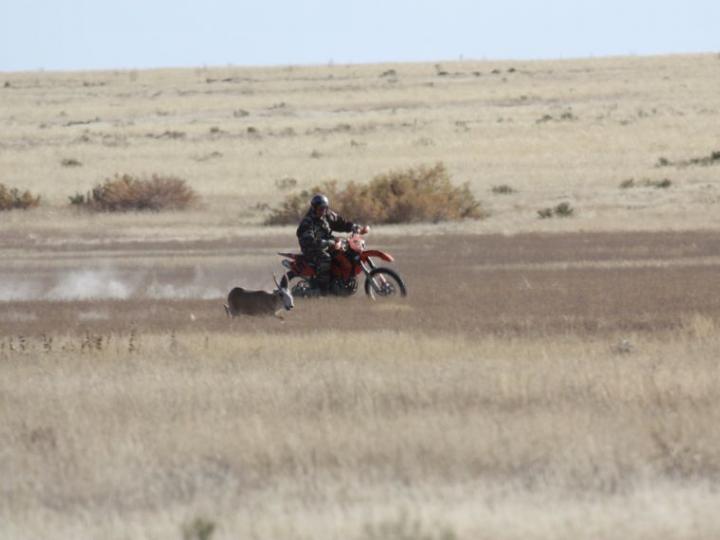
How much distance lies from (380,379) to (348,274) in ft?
25.0

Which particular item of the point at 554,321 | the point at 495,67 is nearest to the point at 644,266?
the point at 554,321

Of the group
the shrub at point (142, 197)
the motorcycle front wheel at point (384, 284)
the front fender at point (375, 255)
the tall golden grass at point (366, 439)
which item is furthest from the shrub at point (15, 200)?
the tall golden grass at point (366, 439)

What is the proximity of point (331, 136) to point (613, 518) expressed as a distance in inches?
2309

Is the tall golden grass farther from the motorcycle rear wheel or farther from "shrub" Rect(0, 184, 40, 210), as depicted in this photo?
"shrub" Rect(0, 184, 40, 210)

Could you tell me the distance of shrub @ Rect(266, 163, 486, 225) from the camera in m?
38.7

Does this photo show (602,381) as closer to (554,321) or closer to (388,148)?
(554,321)

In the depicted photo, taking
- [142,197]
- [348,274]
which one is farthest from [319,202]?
[142,197]

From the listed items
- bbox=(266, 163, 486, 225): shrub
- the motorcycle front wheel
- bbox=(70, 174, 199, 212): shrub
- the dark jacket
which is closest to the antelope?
the dark jacket

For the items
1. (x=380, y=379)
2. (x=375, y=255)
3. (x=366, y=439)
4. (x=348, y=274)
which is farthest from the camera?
(x=348, y=274)

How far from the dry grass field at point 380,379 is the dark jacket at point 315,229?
645 mm

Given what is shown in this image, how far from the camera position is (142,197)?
4309 centimetres

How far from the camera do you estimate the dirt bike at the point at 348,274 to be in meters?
21.2

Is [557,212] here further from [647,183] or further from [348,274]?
[348,274]

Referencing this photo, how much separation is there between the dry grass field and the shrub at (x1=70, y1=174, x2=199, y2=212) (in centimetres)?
85
